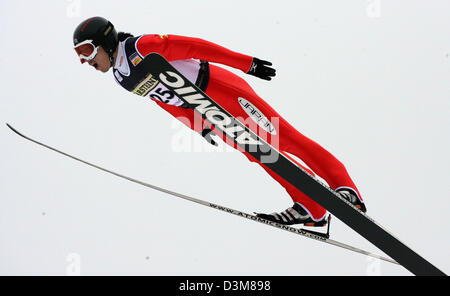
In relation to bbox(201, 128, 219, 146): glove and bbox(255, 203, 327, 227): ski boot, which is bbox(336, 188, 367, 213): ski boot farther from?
bbox(201, 128, 219, 146): glove

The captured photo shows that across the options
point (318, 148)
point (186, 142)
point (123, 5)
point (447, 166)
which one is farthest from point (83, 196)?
point (447, 166)

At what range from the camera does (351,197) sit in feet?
6.22

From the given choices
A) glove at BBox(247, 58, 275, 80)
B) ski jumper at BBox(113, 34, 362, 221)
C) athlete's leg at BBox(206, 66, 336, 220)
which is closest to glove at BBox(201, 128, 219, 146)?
ski jumper at BBox(113, 34, 362, 221)

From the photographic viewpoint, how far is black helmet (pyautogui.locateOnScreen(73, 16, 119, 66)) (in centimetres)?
174

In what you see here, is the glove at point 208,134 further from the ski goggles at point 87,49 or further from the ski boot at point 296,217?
the ski goggles at point 87,49

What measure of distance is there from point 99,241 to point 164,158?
601 millimetres

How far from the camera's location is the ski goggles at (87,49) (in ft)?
5.73

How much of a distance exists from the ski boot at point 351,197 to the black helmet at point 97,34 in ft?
3.49

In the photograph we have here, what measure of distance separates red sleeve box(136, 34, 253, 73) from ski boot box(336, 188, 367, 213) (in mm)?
622

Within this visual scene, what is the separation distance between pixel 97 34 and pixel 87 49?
7 cm

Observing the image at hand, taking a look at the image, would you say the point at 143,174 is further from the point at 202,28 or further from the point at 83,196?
the point at 202,28

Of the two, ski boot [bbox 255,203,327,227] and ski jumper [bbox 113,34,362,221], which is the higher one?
ski jumper [bbox 113,34,362,221]

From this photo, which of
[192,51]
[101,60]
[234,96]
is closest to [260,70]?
[234,96]

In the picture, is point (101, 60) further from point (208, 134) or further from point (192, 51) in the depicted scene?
point (208, 134)
